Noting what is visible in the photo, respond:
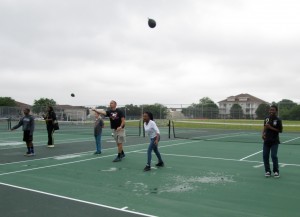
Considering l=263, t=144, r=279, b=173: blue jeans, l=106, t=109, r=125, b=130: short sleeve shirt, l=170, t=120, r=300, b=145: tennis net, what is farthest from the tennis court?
l=170, t=120, r=300, b=145: tennis net

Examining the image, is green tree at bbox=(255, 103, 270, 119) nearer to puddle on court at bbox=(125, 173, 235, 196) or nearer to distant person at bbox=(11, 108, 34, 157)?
distant person at bbox=(11, 108, 34, 157)

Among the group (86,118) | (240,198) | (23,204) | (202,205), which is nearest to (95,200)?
(23,204)

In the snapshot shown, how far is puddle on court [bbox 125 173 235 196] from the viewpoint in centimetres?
770

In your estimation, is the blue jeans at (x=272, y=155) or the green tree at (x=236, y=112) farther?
the green tree at (x=236, y=112)

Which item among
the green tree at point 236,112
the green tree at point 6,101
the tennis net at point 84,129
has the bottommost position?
the tennis net at point 84,129

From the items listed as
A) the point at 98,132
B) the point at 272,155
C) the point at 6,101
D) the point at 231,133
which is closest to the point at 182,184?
the point at 272,155

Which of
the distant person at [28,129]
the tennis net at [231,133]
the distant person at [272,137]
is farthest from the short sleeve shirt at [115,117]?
the tennis net at [231,133]

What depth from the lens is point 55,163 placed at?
1141 cm

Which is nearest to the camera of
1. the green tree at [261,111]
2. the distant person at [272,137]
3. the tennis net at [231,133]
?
the distant person at [272,137]

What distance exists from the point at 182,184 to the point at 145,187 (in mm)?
934

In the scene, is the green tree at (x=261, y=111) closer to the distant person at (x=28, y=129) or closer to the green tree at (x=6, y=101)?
the distant person at (x=28, y=129)

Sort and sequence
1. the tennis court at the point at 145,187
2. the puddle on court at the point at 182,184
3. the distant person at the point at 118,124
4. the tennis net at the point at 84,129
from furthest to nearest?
1. the tennis net at the point at 84,129
2. the distant person at the point at 118,124
3. the puddle on court at the point at 182,184
4. the tennis court at the point at 145,187

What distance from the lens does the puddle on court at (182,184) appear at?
770 cm

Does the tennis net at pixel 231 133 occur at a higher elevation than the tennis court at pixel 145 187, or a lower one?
higher
